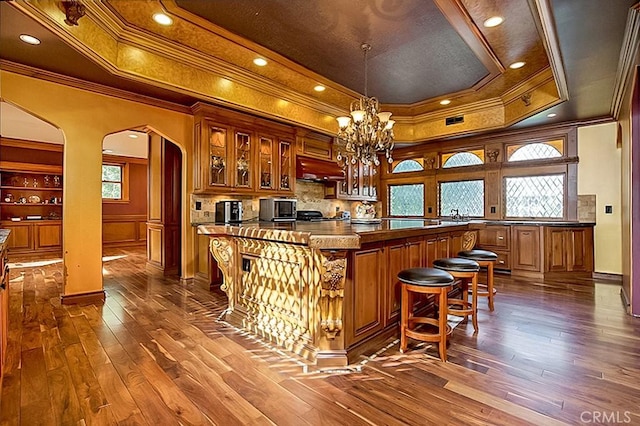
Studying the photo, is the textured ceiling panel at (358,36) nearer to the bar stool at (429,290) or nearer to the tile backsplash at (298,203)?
the tile backsplash at (298,203)

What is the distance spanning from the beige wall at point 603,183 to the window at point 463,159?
5.19 feet

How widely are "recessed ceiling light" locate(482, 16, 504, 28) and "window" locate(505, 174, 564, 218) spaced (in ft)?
11.6

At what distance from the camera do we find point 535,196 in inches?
224

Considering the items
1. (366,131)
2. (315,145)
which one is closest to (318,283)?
(366,131)

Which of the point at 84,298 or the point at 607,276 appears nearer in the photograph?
the point at 84,298

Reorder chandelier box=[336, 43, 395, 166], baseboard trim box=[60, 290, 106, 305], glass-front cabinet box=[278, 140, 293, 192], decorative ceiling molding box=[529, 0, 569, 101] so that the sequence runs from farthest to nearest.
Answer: glass-front cabinet box=[278, 140, 293, 192], chandelier box=[336, 43, 395, 166], baseboard trim box=[60, 290, 106, 305], decorative ceiling molding box=[529, 0, 569, 101]

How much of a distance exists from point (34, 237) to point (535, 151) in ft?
35.4

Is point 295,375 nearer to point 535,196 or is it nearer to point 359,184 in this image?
point 359,184

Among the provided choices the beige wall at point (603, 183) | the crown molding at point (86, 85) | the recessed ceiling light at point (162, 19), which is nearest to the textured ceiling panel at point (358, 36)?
the recessed ceiling light at point (162, 19)

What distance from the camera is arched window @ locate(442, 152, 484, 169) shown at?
21.1 ft

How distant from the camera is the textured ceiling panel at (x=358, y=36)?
300 centimetres

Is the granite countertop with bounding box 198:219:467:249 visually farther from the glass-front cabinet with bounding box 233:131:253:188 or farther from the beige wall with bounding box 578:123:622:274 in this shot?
the beige wall with bounding box 578:123:622:274

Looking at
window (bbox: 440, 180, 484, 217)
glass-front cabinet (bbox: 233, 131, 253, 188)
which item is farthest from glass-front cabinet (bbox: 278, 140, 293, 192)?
window (bbox: 440, 180, 484, 217)

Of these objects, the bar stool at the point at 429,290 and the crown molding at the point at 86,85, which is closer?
the bar stool at the point at 429,290
